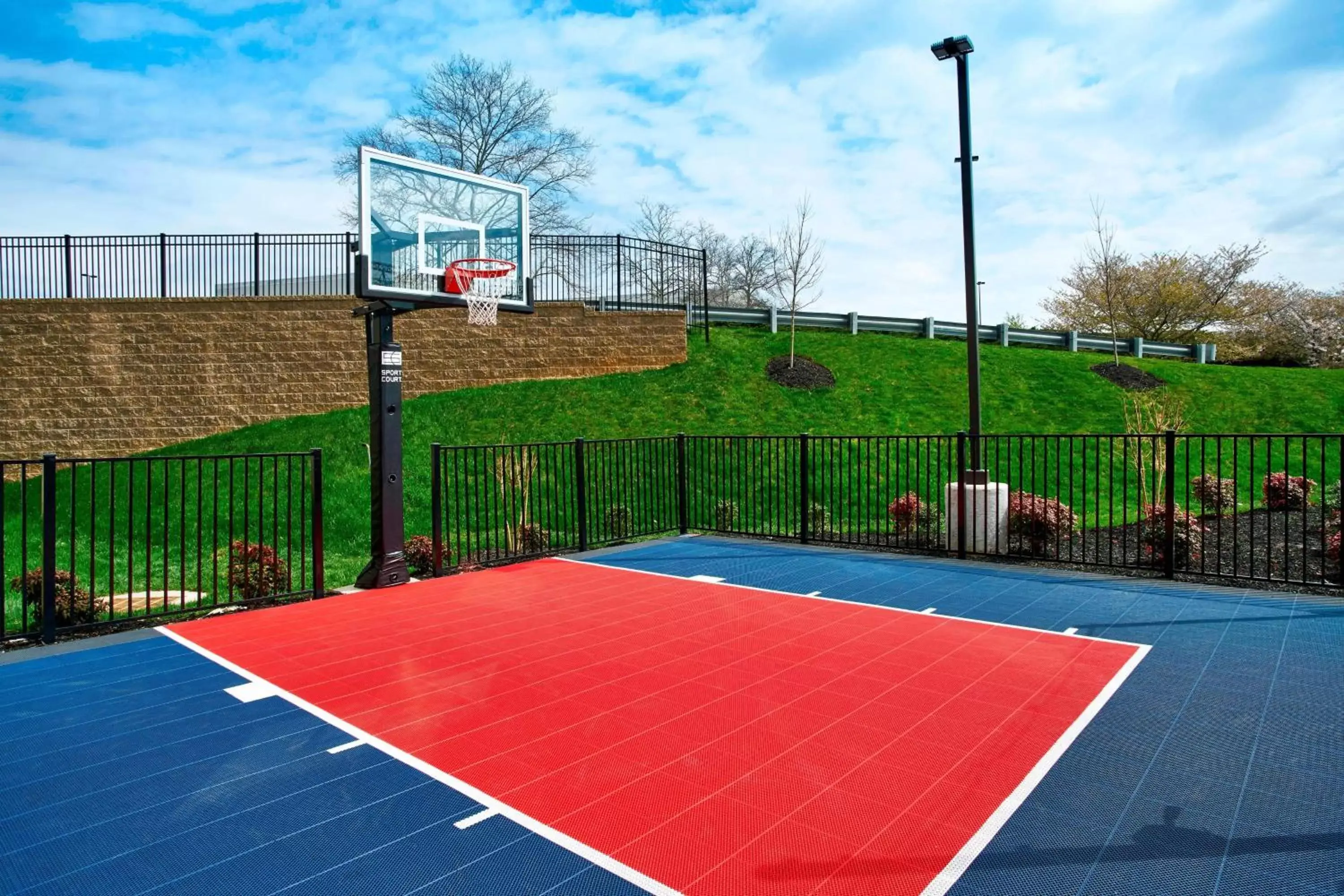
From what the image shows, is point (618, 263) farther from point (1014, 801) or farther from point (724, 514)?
point (1014, 801)

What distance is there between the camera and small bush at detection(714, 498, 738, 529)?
11516 millimetres

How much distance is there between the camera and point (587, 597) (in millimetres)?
6957

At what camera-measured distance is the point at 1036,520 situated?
8.68m

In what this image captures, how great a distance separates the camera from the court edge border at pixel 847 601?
5.38 meters

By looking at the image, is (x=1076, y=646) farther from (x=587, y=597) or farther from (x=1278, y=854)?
(x=587, y=597)

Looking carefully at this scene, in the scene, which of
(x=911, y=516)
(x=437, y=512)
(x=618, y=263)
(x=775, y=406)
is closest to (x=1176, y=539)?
(x=911, y=516)

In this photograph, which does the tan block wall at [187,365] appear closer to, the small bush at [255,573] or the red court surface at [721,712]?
the small bush at [255,573]

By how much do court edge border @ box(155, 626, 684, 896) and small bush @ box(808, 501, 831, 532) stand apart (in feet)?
23.0

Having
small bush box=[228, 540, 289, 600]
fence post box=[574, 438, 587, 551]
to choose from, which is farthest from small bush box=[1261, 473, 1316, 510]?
small bush box=[228, 540, 289, 600]

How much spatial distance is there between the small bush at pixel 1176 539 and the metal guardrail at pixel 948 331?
1517 cm

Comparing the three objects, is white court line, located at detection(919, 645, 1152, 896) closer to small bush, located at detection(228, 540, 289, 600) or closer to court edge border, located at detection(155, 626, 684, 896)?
court edge border, located at detection(155, 626, 684, 896)

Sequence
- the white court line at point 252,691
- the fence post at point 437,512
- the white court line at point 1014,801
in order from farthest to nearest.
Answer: the fence post at point 437,512 → the white court line at point 252,691 → the white court line at point 1014,801

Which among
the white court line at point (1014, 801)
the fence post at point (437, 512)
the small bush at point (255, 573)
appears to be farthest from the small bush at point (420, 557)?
the white court line at point (1014, 801)

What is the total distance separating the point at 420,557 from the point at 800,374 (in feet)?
42.4
